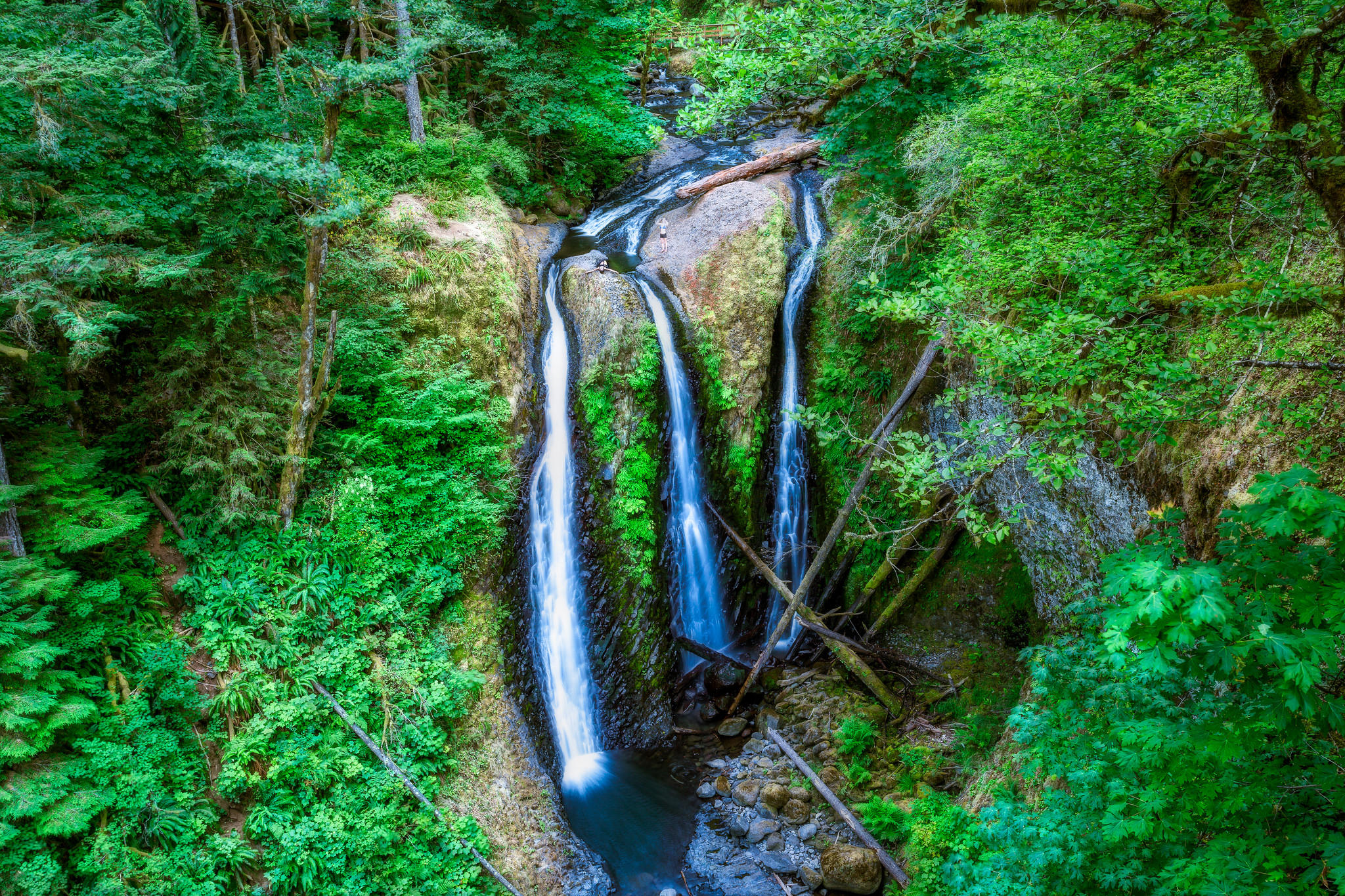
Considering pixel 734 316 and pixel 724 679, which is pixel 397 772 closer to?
pixel 724 679

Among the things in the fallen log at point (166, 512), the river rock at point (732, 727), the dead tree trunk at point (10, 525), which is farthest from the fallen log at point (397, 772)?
the river rock at point (732, 727)

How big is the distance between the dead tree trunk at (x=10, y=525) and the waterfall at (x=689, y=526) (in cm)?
771

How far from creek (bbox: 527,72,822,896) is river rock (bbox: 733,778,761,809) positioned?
57 cm

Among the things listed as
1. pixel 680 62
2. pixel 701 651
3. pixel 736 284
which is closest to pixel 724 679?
pixel 701 651

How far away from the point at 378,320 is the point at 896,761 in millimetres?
9252

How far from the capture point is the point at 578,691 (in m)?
9.38

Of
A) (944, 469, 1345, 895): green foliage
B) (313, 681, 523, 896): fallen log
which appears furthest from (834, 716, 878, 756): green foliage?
(313, 681, 523, 896): fallen log

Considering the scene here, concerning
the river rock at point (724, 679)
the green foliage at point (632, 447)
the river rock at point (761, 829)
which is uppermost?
the green foliage at point (632, 447)

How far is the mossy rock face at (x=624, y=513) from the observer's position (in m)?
9.66

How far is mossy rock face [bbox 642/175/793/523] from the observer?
36.3 ft

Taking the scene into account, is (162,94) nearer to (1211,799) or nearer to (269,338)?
(269,338)

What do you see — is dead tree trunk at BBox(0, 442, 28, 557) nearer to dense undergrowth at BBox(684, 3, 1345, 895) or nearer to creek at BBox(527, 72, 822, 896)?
creek at BBox(527, 72, 822, 896)

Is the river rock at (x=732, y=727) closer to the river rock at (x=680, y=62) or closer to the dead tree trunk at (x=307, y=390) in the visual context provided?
the dead tree trunk at (x=307, y=390)

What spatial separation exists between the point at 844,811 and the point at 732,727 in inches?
90.9
